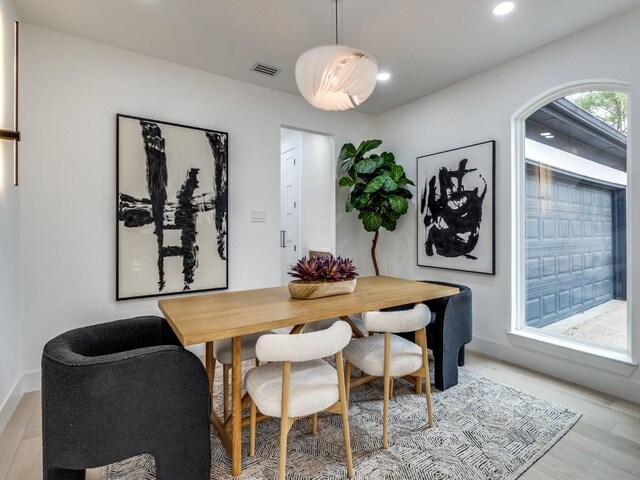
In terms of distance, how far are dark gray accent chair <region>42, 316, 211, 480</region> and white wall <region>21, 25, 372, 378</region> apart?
1.56 meters

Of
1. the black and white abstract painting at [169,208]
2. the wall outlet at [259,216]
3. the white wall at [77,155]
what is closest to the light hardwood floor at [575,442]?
the white wall at [77,155]

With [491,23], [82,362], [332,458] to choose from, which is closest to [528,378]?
[332,458]

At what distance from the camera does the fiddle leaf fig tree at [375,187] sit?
379 centimetres

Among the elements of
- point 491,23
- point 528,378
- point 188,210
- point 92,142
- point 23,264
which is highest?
point 491,23

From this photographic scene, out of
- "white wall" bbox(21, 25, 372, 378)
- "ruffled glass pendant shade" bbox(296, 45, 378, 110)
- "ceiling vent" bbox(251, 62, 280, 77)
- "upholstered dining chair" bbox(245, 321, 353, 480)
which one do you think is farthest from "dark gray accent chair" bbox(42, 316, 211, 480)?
"ceiling vent" bbox(251, 62, 280, 77)

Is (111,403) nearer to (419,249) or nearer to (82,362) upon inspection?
(82,362)

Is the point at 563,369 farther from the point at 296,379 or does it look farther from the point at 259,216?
the point at 259,216

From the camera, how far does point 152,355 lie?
1.30 m

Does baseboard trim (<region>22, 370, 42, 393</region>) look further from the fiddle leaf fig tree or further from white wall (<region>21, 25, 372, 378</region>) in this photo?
the fiddle leaf fig tree

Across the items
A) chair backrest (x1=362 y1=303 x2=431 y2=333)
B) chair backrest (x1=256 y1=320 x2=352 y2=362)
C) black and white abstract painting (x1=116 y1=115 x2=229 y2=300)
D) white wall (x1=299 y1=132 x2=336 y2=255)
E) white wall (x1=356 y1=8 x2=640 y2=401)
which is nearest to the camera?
chair backrest (x1=256 y1=320 x2=352 y2=362)

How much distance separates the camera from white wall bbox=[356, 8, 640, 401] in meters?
2.38

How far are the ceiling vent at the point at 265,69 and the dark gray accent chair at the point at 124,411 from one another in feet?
9.14

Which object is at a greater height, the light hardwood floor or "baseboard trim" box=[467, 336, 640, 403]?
"baseboard trim" box=[467, 336, 640, 403]

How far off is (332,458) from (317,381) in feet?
1.69
